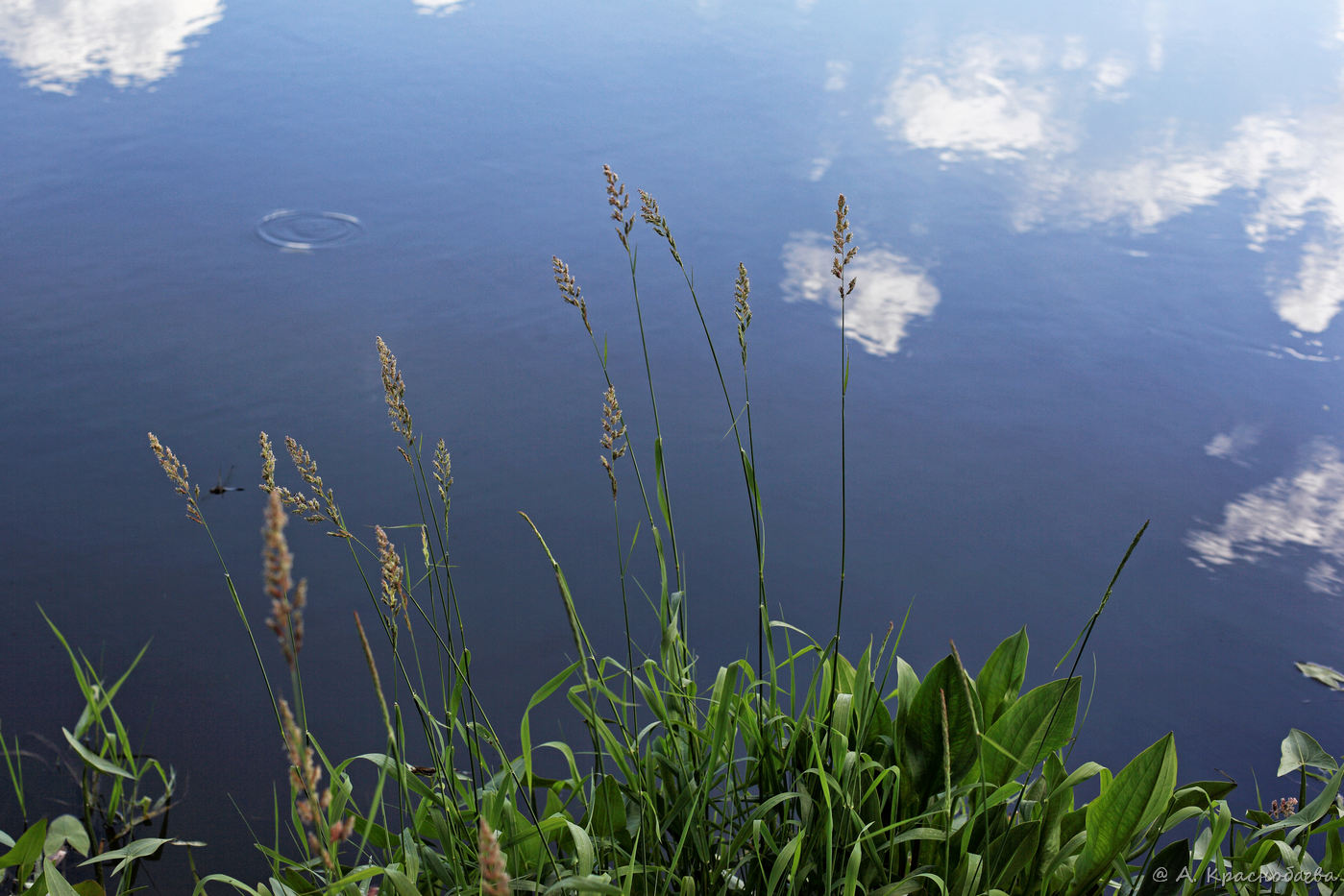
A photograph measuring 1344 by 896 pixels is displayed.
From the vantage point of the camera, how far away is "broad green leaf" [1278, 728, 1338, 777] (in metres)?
1.14

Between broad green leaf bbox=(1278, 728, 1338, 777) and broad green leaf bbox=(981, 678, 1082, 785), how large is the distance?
25 centimetres

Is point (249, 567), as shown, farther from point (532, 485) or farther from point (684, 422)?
point (684, 422)

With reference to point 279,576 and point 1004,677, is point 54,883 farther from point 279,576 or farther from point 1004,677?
point 1004,677

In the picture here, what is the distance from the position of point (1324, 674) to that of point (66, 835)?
2.18 m

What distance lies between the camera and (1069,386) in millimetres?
2752

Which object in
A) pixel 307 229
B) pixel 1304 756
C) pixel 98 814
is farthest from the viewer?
pixel 307 229

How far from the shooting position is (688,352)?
2812 millimetres

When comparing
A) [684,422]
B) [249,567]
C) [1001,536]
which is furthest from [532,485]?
[1001,536]

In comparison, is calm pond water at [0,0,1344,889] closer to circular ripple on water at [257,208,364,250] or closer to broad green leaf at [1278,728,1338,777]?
circular ripple on water at [257,208,364,250]

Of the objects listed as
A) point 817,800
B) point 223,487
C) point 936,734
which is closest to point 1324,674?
point 936,734

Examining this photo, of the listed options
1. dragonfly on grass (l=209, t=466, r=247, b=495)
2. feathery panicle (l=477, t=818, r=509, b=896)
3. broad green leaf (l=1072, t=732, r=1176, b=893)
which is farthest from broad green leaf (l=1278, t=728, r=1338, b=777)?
dragonfly on grass (l=209, t=466, r=247, b=495)

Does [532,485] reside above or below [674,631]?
below

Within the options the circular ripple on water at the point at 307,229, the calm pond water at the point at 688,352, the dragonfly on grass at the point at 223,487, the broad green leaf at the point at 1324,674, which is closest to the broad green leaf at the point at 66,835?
the calm pond water at the point at 688,352

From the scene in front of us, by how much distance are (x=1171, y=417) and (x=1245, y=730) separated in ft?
3.57
